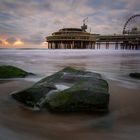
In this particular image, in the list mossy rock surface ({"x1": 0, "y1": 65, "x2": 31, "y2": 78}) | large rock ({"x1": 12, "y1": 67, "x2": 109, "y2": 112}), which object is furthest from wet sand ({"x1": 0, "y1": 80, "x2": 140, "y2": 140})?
mossy rock surface ({"x1": 0, "y1": 65, "x2": 31, "y2": 78})

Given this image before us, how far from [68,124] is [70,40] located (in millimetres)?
98929

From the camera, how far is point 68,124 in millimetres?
4168

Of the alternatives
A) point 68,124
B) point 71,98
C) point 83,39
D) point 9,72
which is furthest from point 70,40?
point 68,124

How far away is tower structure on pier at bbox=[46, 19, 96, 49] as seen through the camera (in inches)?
4008

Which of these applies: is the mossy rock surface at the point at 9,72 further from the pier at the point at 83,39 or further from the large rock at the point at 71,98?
the pier at the point at 83,39

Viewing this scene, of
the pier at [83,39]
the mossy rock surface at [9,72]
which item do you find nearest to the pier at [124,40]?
the pier at [83,39]

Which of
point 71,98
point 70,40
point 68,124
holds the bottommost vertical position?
point 68,124

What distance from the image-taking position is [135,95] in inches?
255

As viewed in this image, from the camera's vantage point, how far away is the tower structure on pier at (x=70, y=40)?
102 m

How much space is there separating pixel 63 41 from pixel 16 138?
102249 mm

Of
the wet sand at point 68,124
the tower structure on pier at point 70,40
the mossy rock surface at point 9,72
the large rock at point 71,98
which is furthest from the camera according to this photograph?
the tower structure on pier at point 70,40

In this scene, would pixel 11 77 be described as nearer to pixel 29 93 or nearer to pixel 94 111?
pixel 29 93

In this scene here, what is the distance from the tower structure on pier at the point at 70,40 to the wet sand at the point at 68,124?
319 feet

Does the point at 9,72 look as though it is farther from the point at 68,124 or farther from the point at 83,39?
the point at 83,39
